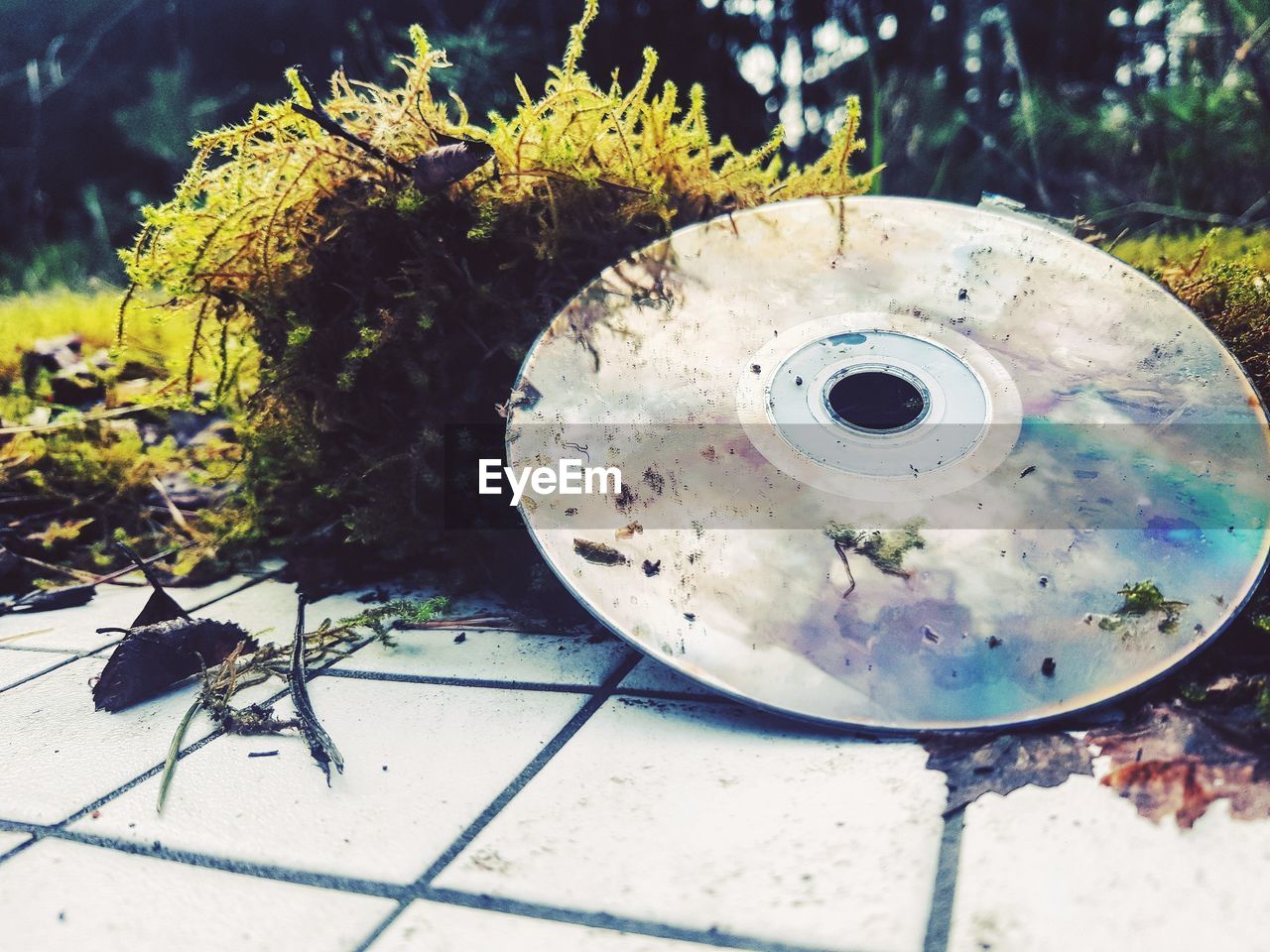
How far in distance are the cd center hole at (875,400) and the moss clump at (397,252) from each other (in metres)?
0.50

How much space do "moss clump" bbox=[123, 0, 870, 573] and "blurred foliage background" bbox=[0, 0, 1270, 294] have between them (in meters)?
1.51

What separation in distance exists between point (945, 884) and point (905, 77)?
427cm

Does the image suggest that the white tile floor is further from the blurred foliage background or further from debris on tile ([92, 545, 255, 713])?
the blurred foliage background

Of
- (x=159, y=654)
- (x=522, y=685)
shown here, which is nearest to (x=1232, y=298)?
(x=522, y=685)

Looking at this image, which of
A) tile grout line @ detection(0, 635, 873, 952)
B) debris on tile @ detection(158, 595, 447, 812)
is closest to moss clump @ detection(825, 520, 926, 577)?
tile grout line @ detection(0, 635, 873, 952)

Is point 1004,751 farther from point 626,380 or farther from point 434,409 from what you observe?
point 434,409

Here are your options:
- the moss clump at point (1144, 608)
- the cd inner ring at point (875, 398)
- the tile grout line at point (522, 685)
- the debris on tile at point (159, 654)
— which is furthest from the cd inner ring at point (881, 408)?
the debris on tile at point (159, 654)

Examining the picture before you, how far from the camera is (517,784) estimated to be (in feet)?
3.26

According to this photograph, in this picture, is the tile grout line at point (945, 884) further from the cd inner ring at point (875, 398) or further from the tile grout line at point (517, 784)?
the cd inner ring at point (875, 398)

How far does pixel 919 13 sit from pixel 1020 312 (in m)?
3.60

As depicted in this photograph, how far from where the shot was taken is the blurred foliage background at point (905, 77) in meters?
3.26

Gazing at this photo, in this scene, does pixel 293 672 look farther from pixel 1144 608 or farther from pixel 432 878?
pixel 1144 608

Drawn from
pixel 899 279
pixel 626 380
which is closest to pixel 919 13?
pixel 899 279

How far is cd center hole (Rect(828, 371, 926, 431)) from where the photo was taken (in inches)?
55.6
